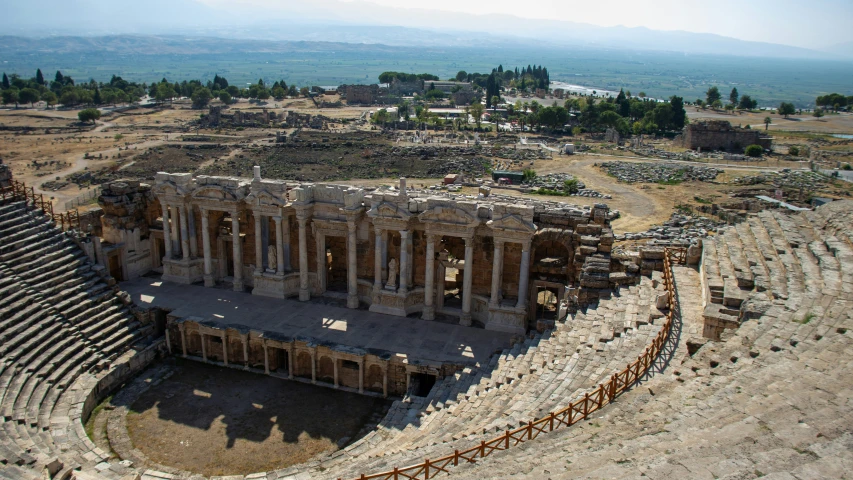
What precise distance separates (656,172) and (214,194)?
59.1m

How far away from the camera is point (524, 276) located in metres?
26.9

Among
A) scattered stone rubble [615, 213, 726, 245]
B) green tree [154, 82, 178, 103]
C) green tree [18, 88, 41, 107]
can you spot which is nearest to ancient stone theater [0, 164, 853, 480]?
scattered stone rubble [615, 213, 726, 245]

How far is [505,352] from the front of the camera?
24.3 m

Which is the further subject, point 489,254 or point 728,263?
point 489,254

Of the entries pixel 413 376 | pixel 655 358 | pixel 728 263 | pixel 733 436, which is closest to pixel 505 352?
pixel 413 376

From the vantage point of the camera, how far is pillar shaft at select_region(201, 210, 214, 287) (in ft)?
101

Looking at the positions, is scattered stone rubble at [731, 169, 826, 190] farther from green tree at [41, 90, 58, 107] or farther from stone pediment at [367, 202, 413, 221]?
green tree at [41, 90, 58, 107]

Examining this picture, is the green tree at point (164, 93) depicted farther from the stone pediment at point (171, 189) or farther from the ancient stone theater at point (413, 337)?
the stone pediment at point (171, 189)

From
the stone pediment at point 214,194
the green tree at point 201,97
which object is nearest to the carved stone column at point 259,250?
the stone pediment at point 214,194

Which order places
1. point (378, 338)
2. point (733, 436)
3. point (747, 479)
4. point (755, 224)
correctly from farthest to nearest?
point (755, 224) → point (378, 338) → point (733, 436) → point (747, 479)

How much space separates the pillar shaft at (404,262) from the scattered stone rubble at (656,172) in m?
49.8

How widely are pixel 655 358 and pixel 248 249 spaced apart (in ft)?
66.9

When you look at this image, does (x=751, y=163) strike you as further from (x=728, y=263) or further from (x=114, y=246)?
(x=114, y=246)

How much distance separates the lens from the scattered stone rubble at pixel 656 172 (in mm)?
73000
